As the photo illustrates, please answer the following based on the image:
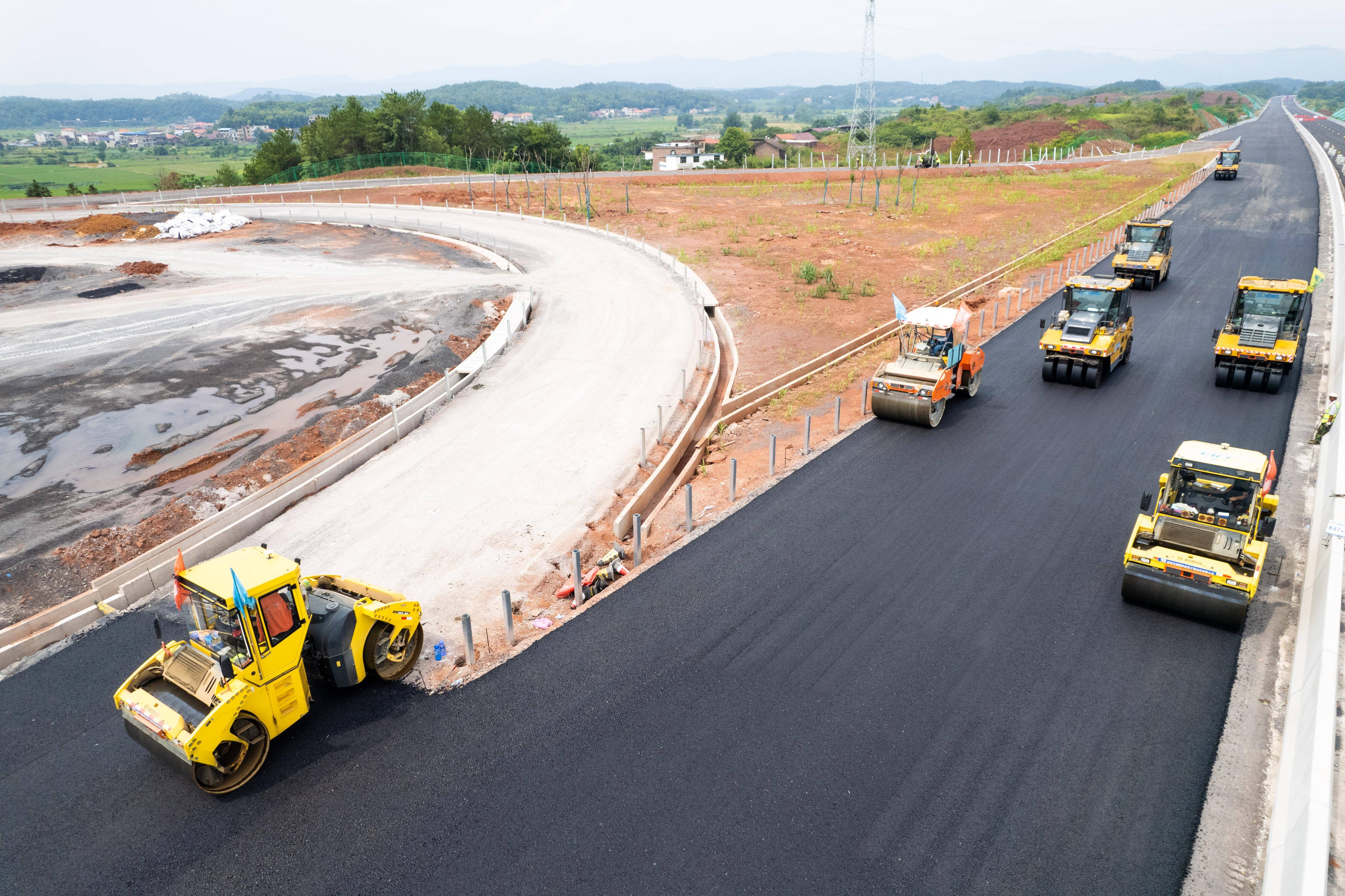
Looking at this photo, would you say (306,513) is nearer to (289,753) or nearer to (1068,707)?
(289,753)

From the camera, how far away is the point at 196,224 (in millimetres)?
48344

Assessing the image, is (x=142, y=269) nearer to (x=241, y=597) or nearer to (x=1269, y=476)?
(x=241, y=597)

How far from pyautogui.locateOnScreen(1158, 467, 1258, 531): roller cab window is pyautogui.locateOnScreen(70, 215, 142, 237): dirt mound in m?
55.5

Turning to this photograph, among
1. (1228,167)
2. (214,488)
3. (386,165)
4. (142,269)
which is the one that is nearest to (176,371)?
(214,488)

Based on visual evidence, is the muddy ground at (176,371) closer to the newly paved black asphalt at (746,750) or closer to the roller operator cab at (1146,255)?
the newly paved black asphalt at (746,750)

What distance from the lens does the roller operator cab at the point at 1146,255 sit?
100 ft

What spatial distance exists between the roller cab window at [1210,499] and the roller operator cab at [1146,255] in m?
21.4

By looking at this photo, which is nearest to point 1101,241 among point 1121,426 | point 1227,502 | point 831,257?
point 831,257

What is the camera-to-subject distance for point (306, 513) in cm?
1672

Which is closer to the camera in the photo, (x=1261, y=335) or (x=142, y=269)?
(x=1261, y=335)

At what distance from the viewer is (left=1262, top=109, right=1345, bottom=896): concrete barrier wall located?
23.5 ft

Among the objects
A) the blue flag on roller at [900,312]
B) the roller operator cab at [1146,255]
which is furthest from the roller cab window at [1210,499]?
the roller operator cab at [1146,255]

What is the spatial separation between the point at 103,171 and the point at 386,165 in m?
95.5

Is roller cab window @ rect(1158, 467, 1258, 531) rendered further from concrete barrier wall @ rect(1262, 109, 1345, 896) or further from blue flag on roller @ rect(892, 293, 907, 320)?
blue flag on roller @ rect(892, 293, 907, 320)
